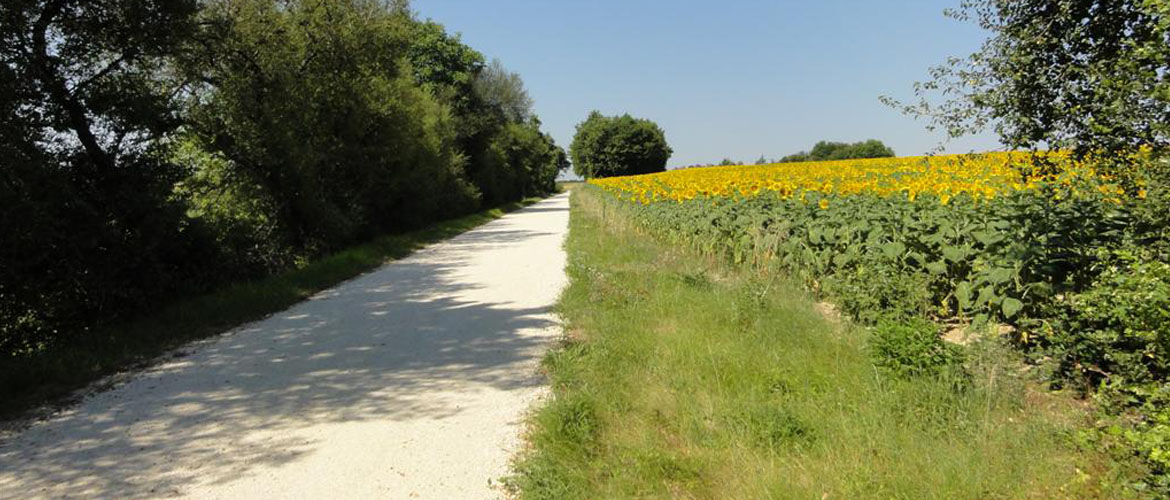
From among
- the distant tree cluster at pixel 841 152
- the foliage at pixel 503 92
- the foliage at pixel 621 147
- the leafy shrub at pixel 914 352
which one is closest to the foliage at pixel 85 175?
the leafy shrub at pixel 914 352

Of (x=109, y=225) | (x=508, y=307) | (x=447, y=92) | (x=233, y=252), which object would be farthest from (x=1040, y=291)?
(x=447, y=92)

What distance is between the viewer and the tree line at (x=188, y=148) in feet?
22.9

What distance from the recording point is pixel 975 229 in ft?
18.2

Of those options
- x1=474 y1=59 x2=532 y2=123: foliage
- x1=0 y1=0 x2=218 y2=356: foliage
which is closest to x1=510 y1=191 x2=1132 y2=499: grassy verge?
x1=0 y1=0 x2=218 y2=356: foliage

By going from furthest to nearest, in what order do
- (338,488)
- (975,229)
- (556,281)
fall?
(556,281) < (975,229) < (338,488)

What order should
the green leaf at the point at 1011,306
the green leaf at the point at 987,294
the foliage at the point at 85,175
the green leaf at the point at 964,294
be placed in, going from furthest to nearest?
1. the foliage at the point at 85,175
2. the green leaf at the point at 964,294
3. the green leaf at the point at 987,294
4. the green leaf at the point at 1011,306

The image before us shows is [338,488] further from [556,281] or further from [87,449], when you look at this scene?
[556,281]

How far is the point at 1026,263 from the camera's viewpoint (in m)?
4.65

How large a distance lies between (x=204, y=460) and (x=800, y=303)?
5.57 meters

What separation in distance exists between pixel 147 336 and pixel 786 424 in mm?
6843

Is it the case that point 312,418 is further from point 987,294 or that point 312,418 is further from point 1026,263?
point 1026,263

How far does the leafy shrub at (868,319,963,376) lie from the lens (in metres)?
4.19

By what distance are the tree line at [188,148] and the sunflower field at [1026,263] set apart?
8.38m

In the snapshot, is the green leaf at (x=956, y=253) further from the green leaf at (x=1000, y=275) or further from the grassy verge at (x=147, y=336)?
the grassy verge at (x=147, y=336)
